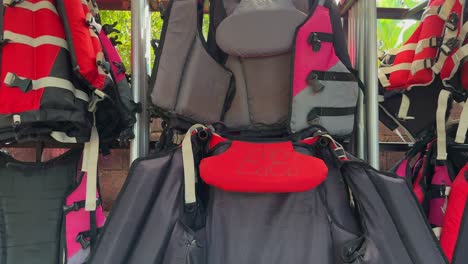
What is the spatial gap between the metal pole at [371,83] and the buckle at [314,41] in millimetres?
256

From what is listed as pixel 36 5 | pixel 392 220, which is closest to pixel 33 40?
pixel 36 5

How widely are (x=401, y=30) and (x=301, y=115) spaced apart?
3.77 feet

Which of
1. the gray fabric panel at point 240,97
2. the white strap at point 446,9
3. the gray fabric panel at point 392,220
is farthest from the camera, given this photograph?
Result: the white strap at point 446,9

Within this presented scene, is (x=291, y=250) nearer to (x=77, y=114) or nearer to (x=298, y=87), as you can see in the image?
(x=298, y=87)

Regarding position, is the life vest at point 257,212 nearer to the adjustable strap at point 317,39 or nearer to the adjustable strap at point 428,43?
the adjustable strap at point 317,39

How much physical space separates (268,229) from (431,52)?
773 mm

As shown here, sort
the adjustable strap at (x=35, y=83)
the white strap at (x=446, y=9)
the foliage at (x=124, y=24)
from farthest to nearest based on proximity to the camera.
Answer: the foliage at (x=124, y=24)
the white strap at (x=446, y=9)
the adjustable strap at (x=35, y=83)

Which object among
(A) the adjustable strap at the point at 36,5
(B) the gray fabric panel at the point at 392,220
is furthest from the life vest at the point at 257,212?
(A) the adjustable strap at the point at 36,5

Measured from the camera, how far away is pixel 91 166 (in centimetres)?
108

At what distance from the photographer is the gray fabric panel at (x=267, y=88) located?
1040 millimetres

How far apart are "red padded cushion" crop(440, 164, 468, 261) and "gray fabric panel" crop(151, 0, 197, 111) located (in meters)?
0.78

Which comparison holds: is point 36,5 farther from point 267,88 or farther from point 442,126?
point 442,126

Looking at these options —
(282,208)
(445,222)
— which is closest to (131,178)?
(282,208)

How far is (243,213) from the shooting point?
0.94m
